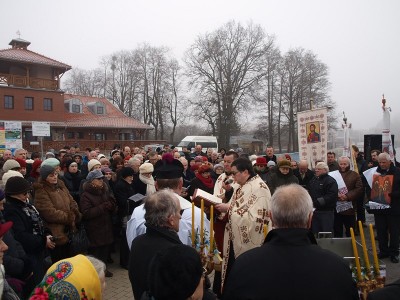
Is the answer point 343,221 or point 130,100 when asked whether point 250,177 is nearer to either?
point 343,221

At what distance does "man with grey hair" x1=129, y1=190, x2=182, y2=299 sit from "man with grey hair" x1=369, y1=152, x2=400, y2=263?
489 centimetres

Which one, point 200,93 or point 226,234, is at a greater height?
point 200,93

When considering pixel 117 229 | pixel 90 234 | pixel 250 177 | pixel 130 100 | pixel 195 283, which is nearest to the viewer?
pixel 195 283

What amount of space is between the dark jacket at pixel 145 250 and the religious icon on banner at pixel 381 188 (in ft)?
16.2

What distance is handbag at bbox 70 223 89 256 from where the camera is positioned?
4895 millimetres

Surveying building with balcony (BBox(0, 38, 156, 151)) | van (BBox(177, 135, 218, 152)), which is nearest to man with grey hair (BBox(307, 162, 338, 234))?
van (BBox(177, 135, 218, 152))

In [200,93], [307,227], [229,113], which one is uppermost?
[200,93]

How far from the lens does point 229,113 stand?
37750 millimetres

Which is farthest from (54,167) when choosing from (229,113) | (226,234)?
(229,113)

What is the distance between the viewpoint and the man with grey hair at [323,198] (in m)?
6.20

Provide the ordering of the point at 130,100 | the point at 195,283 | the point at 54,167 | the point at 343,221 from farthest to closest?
the point at 130,100 → the point at 343,221 → the point at 54,167 → the point at 195,283

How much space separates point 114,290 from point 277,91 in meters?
39.8

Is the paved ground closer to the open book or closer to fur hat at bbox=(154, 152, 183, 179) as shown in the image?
the open book

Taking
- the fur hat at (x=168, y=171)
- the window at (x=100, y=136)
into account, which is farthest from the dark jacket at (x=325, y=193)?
the window at (x=100, y=136)
